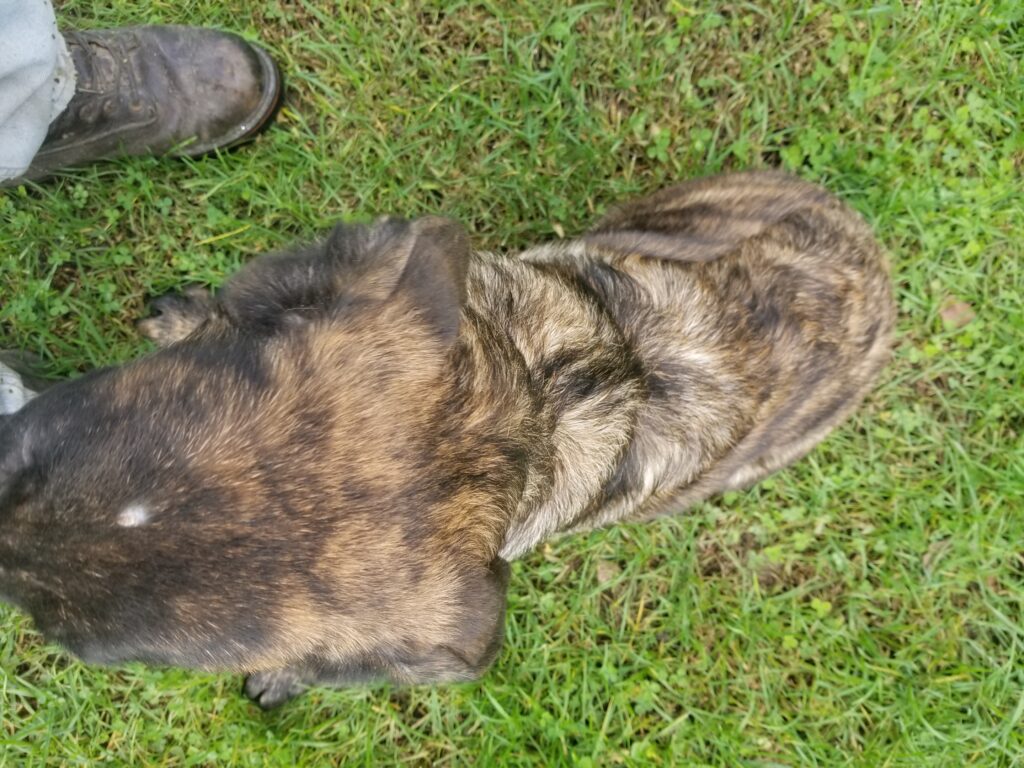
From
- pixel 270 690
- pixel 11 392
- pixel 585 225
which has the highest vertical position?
pixel 585 225

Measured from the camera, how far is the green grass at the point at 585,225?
408 cm

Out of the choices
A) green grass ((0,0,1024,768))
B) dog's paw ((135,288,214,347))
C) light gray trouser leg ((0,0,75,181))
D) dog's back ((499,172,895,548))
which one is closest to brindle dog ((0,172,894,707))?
dog's back ((499,172,895,548))

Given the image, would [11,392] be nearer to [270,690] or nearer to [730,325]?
[270,690]

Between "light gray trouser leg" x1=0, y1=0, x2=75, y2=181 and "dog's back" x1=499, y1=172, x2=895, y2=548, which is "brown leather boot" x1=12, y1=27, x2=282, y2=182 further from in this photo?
"dog's back" x1=499, y1=172, x2=895, y2=548

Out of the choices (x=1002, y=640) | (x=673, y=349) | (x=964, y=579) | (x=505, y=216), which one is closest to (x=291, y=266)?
(x=673, y=349)

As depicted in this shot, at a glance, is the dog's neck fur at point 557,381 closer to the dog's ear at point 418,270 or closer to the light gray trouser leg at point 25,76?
the dog's ear at point 418,270

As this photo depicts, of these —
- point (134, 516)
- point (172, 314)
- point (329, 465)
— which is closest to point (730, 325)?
point (329, 465)

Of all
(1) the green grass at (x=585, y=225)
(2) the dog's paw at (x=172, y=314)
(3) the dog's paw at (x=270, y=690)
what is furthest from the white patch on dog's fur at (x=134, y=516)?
(1) the green grass at (x=585, y=225)

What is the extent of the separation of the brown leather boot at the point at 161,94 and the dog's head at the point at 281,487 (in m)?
1.95

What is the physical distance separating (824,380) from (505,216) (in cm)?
173

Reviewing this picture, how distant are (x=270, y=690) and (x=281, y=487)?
2.41 metres

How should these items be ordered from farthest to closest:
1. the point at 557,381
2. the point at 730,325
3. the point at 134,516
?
the point at 730,325
the point at 557,381
the point at 134,516

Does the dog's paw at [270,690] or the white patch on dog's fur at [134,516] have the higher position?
the white patch on dog's fur at [134,516]

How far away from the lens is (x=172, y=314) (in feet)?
13.1
